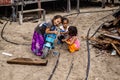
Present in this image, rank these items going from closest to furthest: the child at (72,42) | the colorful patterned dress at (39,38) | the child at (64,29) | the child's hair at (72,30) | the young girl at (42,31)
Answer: the young girl at (42,31) → the colorful patterned dress at (39,38) → the child's hair at (72,30) → the child at (72,42) → the child at (64,29)

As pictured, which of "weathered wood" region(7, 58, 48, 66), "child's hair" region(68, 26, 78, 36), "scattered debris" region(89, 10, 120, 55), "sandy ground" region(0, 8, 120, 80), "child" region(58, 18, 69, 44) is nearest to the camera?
"sandy ground" region(0, 8, 120, 80)

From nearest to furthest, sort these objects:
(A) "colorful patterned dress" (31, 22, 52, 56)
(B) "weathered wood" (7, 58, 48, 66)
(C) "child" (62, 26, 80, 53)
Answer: (B) "weathered wood" (7, 58, 48, 66)
(A) "colorful patterned dress" (31, 22, 52, 56)
(C) "child" (62, 26, 80, 53)

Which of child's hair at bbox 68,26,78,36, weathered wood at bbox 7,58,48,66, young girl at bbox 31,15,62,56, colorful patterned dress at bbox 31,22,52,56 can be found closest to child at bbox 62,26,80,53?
child's hair at bbox 68,26,78,36

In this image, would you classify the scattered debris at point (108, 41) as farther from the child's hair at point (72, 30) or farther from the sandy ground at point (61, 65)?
the child's hair at point (72, 30)

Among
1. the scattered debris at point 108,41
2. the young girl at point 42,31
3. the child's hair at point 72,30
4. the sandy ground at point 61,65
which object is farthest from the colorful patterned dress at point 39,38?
the scattered debris at point 108,41

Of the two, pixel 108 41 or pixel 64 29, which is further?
pixel 108 41

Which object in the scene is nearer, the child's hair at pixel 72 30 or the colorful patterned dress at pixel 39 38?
the colorful patterned dress at pixel 39 38

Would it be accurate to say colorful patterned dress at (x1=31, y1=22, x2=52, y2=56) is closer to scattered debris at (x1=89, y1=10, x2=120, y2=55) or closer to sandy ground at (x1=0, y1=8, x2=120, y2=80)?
sandy ground at (x1=0, y1=8, x2=120, y2=80)

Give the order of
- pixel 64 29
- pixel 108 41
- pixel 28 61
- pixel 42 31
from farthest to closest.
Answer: pixel 108 41 → pixel 64 29 → pixel 42 31 → pixel 28 61

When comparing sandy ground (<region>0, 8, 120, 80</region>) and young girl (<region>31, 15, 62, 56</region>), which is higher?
young girl (<region>31, 15, 62, 56</region>)

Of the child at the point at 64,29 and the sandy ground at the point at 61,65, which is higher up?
the child at the point at 64,29

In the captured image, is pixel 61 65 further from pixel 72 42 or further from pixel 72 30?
pixel 72 30

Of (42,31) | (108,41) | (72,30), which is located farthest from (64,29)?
(108,41)

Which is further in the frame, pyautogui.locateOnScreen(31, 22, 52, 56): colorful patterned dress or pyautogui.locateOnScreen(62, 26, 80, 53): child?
pyautogui.locateOnScreen(62, 26, 80, 53): child
